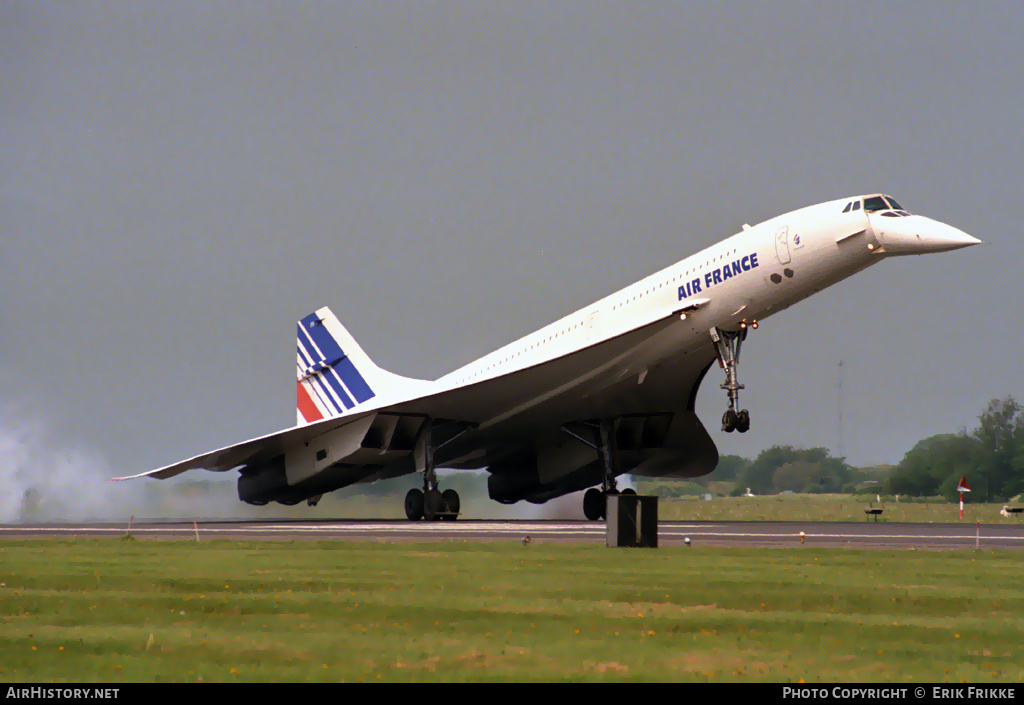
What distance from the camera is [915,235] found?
58.3 feet

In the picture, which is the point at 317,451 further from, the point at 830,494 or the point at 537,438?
the point at 830,494

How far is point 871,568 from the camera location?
11125 millimetres

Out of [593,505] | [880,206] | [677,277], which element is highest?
[880,206]

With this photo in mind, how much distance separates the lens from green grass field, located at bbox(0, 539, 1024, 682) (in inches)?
213

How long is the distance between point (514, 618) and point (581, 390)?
17.3m

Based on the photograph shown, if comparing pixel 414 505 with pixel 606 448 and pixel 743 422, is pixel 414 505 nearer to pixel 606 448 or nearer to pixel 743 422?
pixel 606 448

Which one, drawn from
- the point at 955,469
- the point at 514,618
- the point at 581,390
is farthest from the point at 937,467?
the point at 514,618

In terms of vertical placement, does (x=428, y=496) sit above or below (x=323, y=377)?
below

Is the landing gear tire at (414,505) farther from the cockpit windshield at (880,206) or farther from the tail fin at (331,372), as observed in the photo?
the cockpit windshield at (880,206)

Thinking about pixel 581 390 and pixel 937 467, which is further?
pixel 937 467

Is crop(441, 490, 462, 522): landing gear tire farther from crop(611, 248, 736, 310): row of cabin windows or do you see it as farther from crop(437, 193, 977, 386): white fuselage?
crop(611, 248, 736, 310): row of cabin windows

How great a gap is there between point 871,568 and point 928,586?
5.91ft

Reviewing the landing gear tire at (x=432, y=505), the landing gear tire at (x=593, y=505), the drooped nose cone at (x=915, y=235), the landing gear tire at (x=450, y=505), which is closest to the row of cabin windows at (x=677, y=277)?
the drooped nose cone at (x=915, y=235)

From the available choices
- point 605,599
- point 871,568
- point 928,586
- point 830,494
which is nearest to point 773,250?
point 871,568
